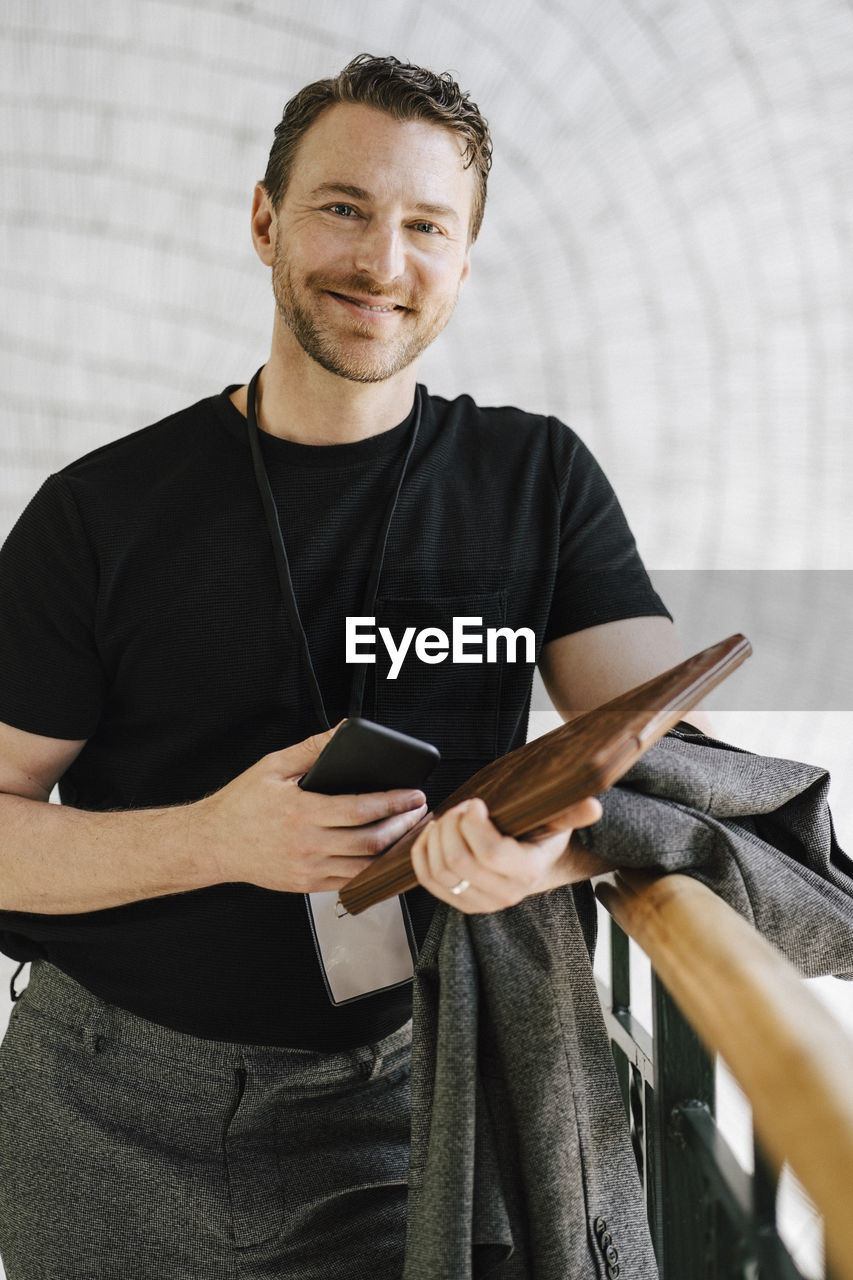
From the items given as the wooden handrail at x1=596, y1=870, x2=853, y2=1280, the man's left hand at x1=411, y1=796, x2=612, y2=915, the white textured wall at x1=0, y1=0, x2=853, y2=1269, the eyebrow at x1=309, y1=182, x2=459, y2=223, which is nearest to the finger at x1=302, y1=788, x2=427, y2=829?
the man's left hand at x1=411, y1=796, x2=612, y2=915

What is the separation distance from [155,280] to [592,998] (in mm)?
1365

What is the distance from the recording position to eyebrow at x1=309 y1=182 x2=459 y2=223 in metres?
1.26

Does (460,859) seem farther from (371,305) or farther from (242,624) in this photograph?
(371,305)

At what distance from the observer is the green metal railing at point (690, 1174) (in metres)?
0.66

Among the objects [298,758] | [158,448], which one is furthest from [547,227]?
[298,758]

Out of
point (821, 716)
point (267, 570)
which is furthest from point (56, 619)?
point (821, 716)

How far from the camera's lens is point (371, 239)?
49.3 inches

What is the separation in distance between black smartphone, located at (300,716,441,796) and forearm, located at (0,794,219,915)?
0.21 metres

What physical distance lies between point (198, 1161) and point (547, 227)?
1.42 m

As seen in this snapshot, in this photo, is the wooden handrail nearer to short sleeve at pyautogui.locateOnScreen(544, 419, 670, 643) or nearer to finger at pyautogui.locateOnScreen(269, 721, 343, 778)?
finger at pyautogui.locateOnScreen(269, 721, 343, 778)

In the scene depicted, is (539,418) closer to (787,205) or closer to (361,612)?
(361,612)

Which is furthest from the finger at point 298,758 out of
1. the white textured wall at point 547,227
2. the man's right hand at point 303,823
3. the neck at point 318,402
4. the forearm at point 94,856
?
the white textured wall at point 547,227

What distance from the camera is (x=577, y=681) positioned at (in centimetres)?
129

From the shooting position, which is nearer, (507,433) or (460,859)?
(460,859)
